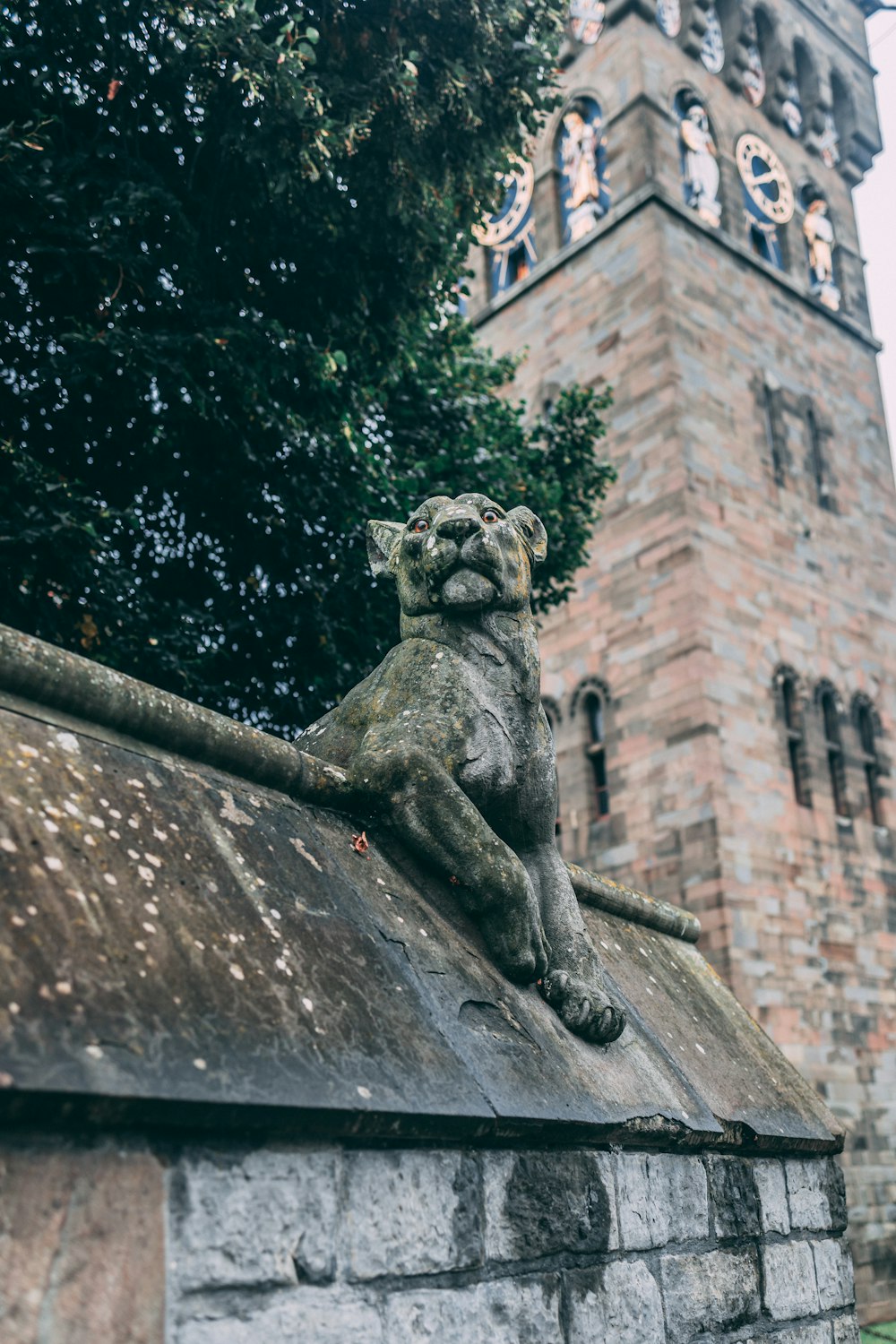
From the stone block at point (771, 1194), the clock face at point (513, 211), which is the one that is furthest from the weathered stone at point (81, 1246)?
the clock face at point (513, 211)

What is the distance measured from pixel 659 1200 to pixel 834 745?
17.9 m

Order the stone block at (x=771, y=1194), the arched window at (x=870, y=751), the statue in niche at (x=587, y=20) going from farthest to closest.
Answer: the statue in niche at (x=587, y=20)
the arched window at (x=870, y=751)
the stone block at (x=771, y=1194)

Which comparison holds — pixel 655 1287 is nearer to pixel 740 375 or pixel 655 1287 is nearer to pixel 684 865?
pixel 684 865

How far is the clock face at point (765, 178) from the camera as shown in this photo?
24094mm

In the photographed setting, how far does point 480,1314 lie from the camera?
2588 millimetres

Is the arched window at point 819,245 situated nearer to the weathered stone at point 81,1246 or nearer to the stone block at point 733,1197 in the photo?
the stone block at point 733,1197

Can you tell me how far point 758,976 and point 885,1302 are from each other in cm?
478

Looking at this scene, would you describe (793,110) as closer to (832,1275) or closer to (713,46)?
(713,46)

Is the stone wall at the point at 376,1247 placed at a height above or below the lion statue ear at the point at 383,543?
below

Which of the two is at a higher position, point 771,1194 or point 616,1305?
point 771,1194

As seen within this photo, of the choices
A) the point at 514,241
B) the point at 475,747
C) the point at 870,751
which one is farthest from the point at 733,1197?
the point at 514,241

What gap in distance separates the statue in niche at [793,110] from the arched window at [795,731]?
41.5ft

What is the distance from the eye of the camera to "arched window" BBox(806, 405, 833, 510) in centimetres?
2231

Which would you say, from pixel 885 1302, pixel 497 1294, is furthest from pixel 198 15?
pixel 885 1302
